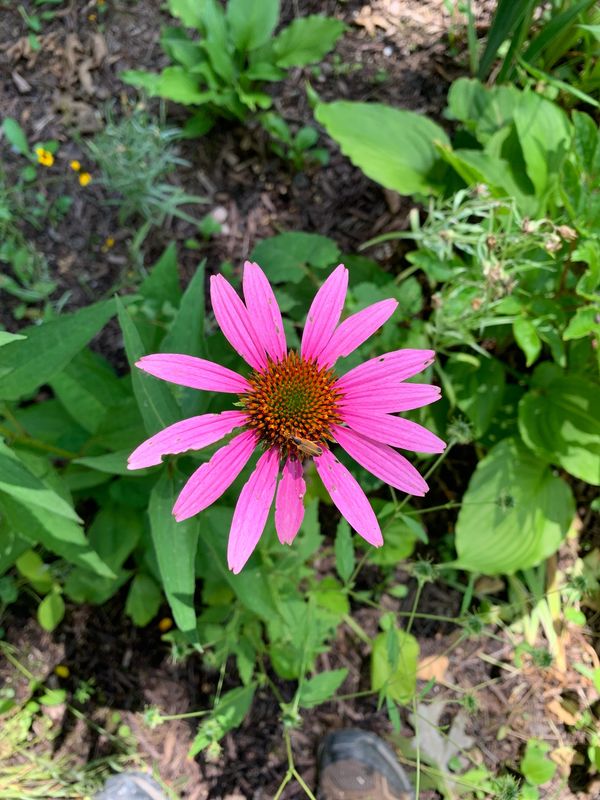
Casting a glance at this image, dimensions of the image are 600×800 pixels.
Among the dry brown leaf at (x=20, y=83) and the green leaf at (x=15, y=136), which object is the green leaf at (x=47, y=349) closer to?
the green leaf at (x=15, y=136)

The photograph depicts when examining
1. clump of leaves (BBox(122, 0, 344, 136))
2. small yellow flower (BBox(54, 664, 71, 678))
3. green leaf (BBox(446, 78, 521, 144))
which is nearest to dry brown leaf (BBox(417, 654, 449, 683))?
small yellow flower (BBox(54, 664, 71, 678))

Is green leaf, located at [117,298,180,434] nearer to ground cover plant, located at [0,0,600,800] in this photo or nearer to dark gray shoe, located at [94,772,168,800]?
ground cover plant, located at [0,0,600,800]

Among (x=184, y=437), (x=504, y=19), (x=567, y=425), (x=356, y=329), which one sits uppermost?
(x=504, y=19)

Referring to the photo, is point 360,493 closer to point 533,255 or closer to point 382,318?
point 382,318

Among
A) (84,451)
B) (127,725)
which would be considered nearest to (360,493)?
(84,451)

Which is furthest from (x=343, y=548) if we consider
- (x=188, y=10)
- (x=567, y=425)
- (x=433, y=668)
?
(x=188, y=10)

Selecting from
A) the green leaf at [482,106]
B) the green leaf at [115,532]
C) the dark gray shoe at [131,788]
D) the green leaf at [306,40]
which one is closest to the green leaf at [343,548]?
the green leaf at [115,532]

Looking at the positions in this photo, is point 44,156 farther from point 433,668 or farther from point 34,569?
point 433,668
